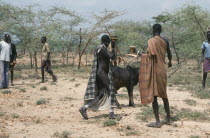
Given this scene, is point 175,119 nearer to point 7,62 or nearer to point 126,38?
point 7,62

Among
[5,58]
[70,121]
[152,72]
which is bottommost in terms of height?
[70,121]

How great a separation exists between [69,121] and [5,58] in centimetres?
496

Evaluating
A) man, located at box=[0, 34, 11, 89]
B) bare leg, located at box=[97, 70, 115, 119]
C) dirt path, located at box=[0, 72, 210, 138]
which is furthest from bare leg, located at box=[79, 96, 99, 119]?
man, located at box=[0, 34, 11, 89]

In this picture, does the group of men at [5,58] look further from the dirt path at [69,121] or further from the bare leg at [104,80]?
the bare leg at [104,80]

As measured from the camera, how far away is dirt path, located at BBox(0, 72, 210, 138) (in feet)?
17.4

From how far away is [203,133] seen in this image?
5.36 metres

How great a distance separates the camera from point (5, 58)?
10.2 meters

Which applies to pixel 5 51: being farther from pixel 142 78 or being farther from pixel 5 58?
pixel 142 78

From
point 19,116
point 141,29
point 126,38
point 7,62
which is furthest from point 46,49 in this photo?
point 141,29

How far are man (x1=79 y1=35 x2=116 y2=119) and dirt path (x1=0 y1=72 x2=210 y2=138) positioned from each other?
0.29 metres

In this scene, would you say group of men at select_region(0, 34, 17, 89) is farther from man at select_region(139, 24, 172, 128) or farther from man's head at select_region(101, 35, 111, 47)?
man at select_region(139, 24, 172, 128)

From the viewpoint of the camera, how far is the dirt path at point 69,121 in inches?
209

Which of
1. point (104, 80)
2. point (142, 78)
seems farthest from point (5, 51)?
point (142, 78)

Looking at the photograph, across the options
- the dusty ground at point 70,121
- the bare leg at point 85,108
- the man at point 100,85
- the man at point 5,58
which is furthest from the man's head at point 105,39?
the man at point 5,58
